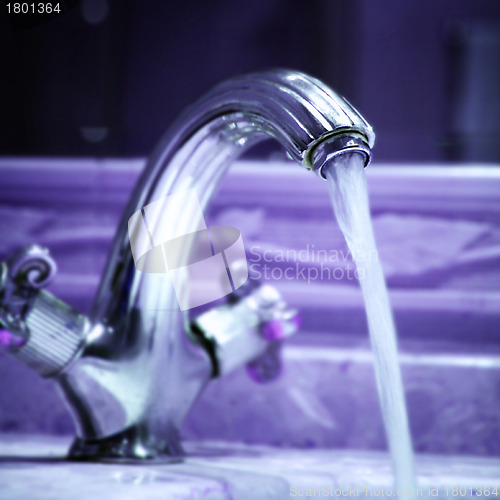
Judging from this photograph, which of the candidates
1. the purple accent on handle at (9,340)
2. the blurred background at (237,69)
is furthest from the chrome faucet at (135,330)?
the blurred background at (237,69)

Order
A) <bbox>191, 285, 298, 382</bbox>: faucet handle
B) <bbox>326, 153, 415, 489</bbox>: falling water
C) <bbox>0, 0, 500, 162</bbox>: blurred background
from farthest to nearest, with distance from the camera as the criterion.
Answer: <bbox>0, 0, 500, 162</bbox>: blurred background → <bbox>191, 285, 298, 382</bbox>: faucet handle → <bbox>326, 153, 415, 489</bbox>: falling water

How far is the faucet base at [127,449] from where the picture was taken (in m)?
0.37

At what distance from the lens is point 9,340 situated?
0.35 metres

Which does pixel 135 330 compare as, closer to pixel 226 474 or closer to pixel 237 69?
pixel 226 474

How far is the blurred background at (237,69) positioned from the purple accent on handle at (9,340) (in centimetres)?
23

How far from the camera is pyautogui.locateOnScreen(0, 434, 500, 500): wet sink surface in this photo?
0.31m

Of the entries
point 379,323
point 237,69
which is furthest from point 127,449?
point 237,69

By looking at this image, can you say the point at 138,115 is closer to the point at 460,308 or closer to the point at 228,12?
the point at 228,12

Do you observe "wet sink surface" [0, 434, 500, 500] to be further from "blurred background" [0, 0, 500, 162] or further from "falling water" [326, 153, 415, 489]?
"blurred background" [0, 0, 500, 162]

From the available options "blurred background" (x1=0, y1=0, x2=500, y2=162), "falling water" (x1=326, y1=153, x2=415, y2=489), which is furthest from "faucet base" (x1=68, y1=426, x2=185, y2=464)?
"blurred background" (x1=0, y1=0, x2=500, y2=162)

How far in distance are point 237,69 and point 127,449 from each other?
13.3 inches

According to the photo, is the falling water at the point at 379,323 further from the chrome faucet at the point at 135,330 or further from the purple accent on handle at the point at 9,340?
the purple accent on handle at the point at 9,340

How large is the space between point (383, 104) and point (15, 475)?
0.41 meters

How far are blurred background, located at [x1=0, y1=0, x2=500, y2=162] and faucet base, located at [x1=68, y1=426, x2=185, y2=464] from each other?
0.26 meters
